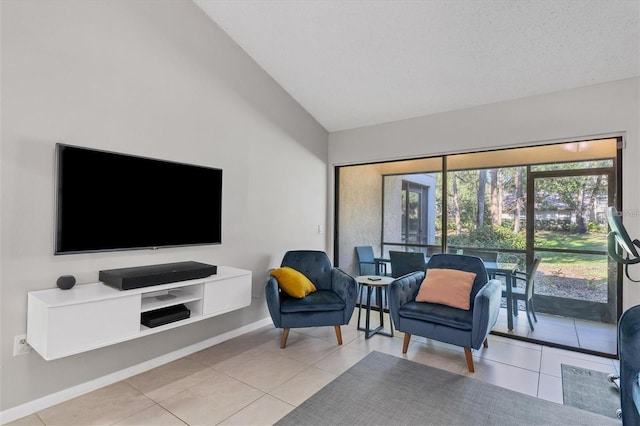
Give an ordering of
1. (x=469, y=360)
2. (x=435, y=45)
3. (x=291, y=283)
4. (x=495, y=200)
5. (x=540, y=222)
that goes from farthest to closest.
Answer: (x=495, y=200), (x=540, y=222), (x=291, y=283), (x=435, y=45), (x=469, y=360)

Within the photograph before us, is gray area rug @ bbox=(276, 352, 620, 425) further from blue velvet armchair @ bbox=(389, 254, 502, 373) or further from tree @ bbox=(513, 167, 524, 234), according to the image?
tree @ bbox=(513, 167, 524, 234)

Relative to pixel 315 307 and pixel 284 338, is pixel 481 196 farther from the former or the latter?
pixel 284 338

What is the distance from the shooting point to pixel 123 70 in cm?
251

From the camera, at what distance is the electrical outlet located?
2.03m

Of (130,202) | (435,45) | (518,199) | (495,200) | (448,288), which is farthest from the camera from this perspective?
(495,200)

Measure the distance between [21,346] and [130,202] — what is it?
112 cm

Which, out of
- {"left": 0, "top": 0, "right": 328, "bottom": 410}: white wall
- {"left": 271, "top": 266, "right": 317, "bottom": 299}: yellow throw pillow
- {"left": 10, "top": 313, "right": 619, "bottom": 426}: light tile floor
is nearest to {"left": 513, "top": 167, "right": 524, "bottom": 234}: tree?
{"left": 10, "top": 313, "right": 619, "bottom": 426}: light tile floor

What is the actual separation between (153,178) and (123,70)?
0.85m

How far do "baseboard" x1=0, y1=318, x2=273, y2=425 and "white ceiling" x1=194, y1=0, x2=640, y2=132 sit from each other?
118 inches

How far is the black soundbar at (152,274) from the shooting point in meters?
2.21

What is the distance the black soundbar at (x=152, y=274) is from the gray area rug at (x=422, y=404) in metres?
1.24

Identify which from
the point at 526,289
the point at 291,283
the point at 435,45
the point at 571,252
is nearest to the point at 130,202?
the point at 291,283

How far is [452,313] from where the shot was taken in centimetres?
279

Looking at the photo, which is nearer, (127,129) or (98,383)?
(98,383)
